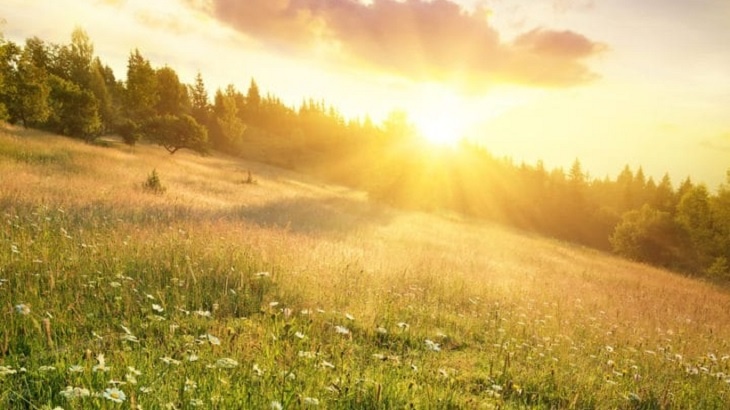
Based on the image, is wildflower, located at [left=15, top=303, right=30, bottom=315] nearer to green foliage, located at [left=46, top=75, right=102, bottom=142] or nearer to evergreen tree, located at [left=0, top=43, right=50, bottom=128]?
evergreen tree, located at [left=0, top=43, right=50, bottom=128]

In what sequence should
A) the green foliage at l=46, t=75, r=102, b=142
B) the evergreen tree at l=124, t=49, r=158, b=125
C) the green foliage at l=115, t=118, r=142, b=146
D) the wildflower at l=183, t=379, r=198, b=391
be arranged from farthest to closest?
the evergreen tree at l=124, t=49, r=158, b=125
the green foliage at l=115, t=118, r=142, b=146
the green foliage at l=46, t=75, r=102, b=142
the wildflower at l=183, t=379, r=198, b=391

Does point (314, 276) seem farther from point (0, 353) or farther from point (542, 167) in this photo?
point (542, 167)

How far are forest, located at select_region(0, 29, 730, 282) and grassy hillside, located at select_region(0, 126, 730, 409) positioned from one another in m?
24.4

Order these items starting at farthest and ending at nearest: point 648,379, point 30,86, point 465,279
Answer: point 30,86 → point 465,279 → point 648,379

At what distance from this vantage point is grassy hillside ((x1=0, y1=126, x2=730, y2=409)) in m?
3.99

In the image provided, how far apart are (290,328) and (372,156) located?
172ft

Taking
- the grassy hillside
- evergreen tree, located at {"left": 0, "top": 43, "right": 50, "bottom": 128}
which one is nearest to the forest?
Result: evergreen tree, located at {"left": 0, "top": 43, "right": 50, "bottom": 128}

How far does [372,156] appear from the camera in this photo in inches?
2228

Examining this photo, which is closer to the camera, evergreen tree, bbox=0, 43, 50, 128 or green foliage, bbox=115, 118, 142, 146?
evergreen tree, bbox=0, 43, 50, 128

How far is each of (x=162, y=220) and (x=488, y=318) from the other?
28.8ft

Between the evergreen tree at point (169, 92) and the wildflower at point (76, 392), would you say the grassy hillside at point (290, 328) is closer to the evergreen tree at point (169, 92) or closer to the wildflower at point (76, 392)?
the wildflower at point (76, 392)

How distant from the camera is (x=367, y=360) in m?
5.34

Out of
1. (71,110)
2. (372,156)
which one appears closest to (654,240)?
(372,156)

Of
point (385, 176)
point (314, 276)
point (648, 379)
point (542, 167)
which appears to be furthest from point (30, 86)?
point (542, 167)
